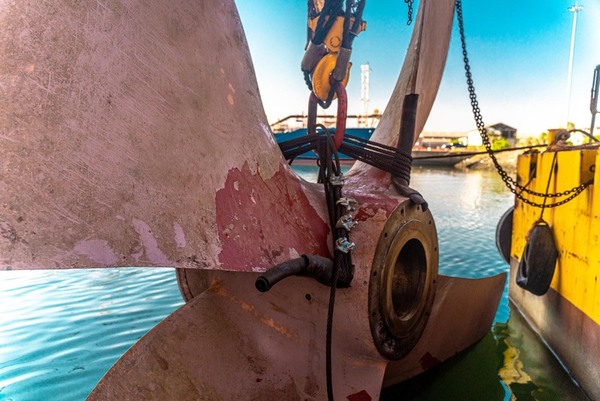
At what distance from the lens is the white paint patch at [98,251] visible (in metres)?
1.33

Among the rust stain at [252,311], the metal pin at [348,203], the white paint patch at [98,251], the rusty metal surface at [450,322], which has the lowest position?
the rusty metal surface at [450,322]

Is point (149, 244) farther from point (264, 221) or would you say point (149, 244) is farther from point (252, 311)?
point (252, 311)

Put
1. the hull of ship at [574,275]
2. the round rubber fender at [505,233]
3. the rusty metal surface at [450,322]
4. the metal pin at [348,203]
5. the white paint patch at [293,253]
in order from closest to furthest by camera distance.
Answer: the white paint patch at [293,253]
the metal pin at [348,203]
the rusty metal surface at [450,322]
the hull of ship at [574,275]
the round rubber fender at [505,233]

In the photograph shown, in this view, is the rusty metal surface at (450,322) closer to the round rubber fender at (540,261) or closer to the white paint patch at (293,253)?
the round rubber fender at (540,261)

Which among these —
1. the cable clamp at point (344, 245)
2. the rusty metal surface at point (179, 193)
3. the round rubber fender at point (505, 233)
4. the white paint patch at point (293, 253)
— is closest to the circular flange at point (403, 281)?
Result: the rusty metal surface at point (179, 193)

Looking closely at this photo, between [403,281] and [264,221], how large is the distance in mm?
1500

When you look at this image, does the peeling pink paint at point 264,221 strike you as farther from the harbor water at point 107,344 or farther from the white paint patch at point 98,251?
the harbor water at point 107,344

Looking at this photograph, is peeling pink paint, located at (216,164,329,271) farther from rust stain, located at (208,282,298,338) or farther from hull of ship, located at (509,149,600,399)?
hull of ship, located at (509,149,600,399)

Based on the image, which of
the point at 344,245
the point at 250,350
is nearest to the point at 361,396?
the point at 250,350

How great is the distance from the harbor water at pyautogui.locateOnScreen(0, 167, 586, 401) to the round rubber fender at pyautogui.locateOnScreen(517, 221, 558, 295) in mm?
776

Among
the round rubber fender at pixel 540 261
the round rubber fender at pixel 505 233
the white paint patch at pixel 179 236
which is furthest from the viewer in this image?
the round rubber fender at pixel 505 233

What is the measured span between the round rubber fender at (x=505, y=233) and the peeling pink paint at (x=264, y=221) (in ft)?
14.8

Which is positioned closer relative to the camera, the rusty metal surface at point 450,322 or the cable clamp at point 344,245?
the cable clamp at point 344,245

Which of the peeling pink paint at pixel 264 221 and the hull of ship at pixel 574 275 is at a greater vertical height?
the peeling pink paint at pixel 264 221
